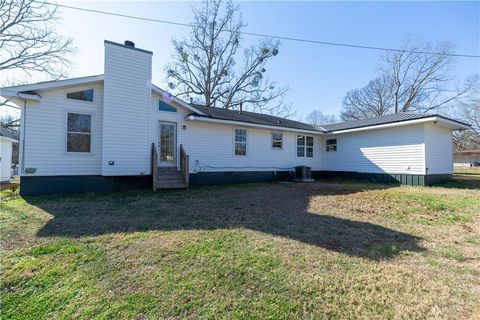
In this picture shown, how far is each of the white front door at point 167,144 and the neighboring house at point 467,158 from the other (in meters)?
40.0

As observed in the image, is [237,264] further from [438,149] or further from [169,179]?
[438,149]

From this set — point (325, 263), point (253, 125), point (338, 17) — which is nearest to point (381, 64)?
point (338, 17)

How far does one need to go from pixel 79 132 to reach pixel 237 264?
8499mm

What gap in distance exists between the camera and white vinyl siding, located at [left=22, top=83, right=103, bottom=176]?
327 inches

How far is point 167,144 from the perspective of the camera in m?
10.9

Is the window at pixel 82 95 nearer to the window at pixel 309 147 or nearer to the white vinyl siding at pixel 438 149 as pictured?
the window at pixel 309 147

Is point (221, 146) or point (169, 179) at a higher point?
point (221, 146)

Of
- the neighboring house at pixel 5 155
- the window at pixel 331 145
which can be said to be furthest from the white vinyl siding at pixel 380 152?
the neighboring house at pixel 5 155

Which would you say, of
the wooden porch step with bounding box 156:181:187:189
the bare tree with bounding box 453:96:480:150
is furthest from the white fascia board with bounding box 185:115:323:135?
the bare tree with bounding box 453:96:480:150

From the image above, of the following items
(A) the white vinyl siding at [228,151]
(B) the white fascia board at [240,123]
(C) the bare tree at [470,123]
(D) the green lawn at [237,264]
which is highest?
(C) the bare tree at [470,123]

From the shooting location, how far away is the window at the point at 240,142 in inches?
512

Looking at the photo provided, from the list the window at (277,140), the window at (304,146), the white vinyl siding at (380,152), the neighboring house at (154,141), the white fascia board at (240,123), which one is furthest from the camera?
the window at (304,146)

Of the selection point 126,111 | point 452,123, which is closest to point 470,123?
point 452,123

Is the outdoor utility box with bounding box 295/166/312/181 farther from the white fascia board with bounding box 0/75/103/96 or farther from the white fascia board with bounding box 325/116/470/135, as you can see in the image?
the white fascia board with bounding box 0/75/103/96
